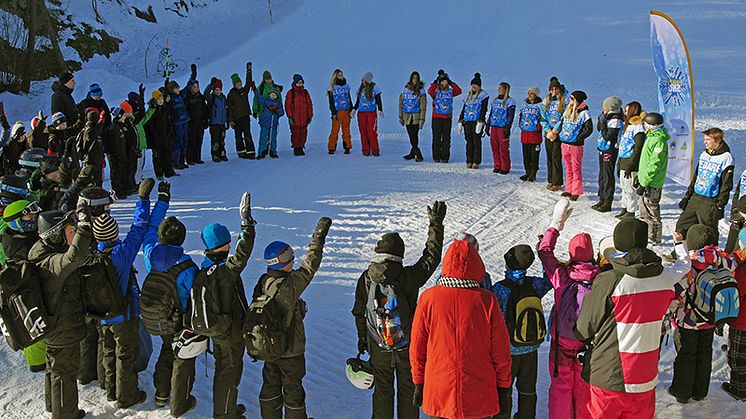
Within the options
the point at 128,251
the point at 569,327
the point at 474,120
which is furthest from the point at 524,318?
the point at 474,120

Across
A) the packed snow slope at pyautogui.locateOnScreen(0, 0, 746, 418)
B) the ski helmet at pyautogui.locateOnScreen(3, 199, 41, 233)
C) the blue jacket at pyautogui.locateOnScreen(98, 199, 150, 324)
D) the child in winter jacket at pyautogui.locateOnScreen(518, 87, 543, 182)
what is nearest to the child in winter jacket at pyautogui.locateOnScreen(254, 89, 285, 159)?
the packed snow slope at pyautogui.locateOnScreen(0, 0, 746, 418)

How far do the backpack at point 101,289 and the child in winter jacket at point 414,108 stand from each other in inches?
345

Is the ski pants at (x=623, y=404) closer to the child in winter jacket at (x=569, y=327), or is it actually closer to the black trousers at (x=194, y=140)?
the child in winter jacket at (x=569, y=327)

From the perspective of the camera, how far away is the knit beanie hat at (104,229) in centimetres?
524

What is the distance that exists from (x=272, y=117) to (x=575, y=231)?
263 inches

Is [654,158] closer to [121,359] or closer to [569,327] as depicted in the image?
[569,327]

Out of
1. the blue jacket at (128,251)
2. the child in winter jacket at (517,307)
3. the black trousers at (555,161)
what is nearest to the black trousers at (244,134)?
the black trousers at (555,161)

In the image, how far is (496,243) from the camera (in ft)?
29.8

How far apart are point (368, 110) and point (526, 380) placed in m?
9.17

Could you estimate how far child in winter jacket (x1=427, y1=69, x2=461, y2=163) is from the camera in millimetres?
12961

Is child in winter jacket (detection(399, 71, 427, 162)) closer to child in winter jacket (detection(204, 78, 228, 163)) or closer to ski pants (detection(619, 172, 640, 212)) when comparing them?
child in winter jacket (detection(204, 78, 228, 163))

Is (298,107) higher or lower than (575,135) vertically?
higher

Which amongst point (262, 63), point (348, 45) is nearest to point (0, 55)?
point (262, 63)

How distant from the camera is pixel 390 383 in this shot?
16.5ft
